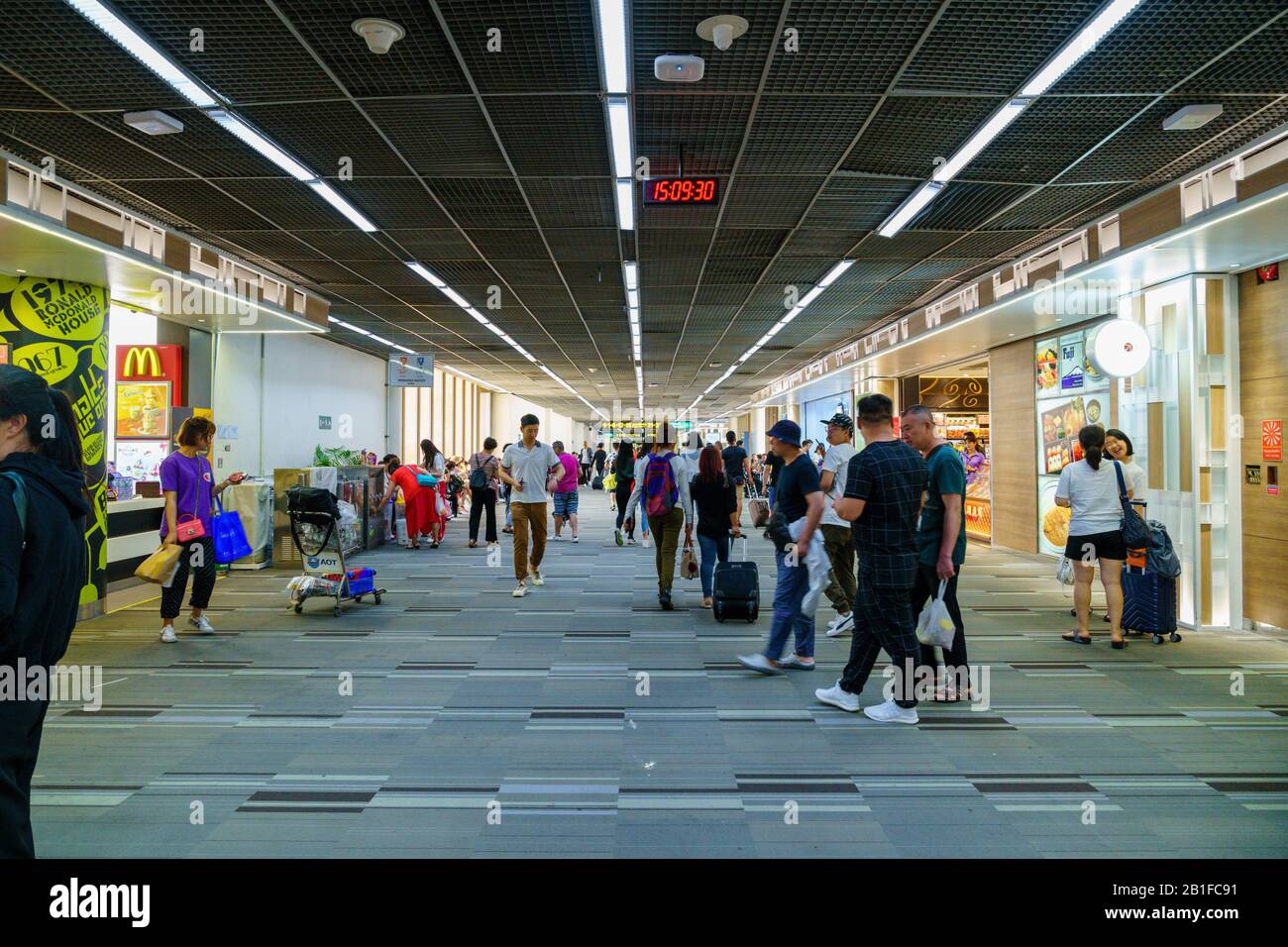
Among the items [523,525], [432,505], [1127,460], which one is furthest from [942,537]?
[432,505]

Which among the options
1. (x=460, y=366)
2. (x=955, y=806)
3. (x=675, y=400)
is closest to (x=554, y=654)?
(x=955, y=806)

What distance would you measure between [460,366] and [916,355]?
1289cm

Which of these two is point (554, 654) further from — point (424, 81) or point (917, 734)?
point (424, 81)

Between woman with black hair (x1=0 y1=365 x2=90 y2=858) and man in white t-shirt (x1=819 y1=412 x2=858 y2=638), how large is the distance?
515cm

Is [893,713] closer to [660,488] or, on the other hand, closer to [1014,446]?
[660,488]

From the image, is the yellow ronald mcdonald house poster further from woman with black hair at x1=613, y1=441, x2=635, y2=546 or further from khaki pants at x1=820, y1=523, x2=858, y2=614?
woman with black hair at x1=613, y1=441, x2=635, y2=546

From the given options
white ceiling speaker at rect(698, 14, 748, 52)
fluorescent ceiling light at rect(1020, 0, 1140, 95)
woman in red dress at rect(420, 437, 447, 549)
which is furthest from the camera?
woman in red dress at rect(420, 437, 447, 549)

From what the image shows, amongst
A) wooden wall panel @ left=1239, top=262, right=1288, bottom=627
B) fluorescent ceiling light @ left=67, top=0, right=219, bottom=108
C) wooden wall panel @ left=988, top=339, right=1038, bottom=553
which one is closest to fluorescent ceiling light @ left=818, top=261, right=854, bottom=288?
wooden wall panel @ left=988, top=339, right=1038, bottom=553

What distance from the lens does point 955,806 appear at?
3.32 m

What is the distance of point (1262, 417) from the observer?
7199 mm

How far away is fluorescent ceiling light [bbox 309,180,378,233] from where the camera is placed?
23.9 ft

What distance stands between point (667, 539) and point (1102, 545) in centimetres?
374

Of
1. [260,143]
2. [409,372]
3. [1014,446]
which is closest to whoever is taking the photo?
[260,143]

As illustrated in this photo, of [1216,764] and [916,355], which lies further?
[916,355]
